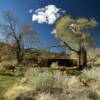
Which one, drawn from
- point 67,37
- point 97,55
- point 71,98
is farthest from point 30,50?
point 71,98

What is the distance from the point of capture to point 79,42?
1335 inches

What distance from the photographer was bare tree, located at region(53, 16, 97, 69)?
111 ft

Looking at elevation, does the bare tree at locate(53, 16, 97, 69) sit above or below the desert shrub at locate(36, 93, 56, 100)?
above

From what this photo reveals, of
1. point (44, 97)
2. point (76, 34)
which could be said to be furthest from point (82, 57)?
point (44, 97)

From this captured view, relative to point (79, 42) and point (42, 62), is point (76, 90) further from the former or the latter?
point (42, 62)

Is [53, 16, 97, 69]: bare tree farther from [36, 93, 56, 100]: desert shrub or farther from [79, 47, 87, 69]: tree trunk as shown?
[36, 93, 56, 100]: desert shrub

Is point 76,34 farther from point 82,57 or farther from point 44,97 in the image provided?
point 44,97

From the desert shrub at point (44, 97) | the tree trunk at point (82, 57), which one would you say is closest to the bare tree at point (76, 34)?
the tree trunk at point (82, 57)

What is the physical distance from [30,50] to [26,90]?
26792mm

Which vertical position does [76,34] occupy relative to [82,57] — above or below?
above

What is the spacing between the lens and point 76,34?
3403cm

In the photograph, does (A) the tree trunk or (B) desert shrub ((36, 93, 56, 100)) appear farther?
(A) the tree trunk

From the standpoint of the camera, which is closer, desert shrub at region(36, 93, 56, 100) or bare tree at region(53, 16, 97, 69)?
desert shrub at region(36, 93, 56, 100)

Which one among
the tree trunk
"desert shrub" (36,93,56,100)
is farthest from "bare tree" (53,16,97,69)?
"desert shrub" (36,93,56,100)
